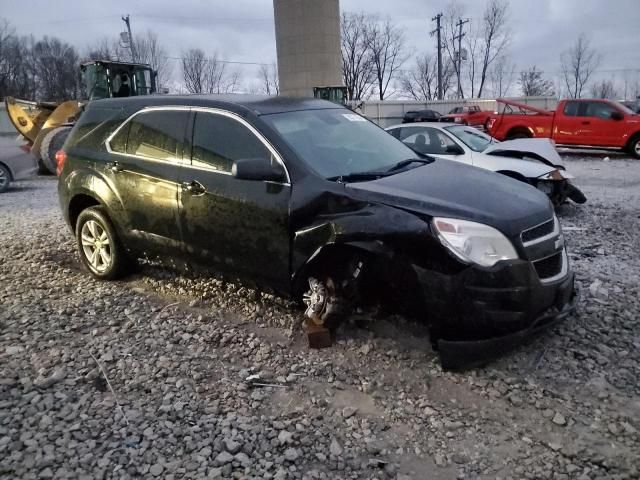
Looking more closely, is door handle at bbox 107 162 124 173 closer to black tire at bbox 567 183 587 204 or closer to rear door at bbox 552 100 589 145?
black tire at bbox 567 183 587 204

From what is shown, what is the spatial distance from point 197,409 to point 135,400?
42 cm

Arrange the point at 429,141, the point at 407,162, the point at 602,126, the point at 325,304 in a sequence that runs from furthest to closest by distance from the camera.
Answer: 1. the point at 602,126
2. the point at 429,141
3. the point at 407,162
4. the point at 325,304

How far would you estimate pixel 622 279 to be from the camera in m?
4.86

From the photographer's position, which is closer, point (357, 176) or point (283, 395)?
point (283, 395)

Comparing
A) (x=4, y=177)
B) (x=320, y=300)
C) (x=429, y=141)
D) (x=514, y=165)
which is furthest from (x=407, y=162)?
(x=4, y=177)

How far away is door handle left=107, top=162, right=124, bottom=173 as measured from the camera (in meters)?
4.71

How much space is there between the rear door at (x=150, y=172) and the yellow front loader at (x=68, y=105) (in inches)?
390

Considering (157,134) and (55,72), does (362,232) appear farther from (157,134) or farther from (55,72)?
(55,72)

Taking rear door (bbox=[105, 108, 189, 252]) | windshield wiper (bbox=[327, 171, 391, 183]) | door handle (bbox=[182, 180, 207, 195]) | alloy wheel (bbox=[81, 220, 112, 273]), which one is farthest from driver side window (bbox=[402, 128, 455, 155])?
alloy wheel (bbox=[81, 220, 112, 273])

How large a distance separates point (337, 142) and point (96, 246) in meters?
2.78

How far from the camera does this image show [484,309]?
10.2ft

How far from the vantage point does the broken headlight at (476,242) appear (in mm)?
3099

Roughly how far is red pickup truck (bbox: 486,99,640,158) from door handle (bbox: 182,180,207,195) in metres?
13.9

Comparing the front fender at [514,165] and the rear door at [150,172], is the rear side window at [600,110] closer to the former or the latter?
the front fender at [514,165]
